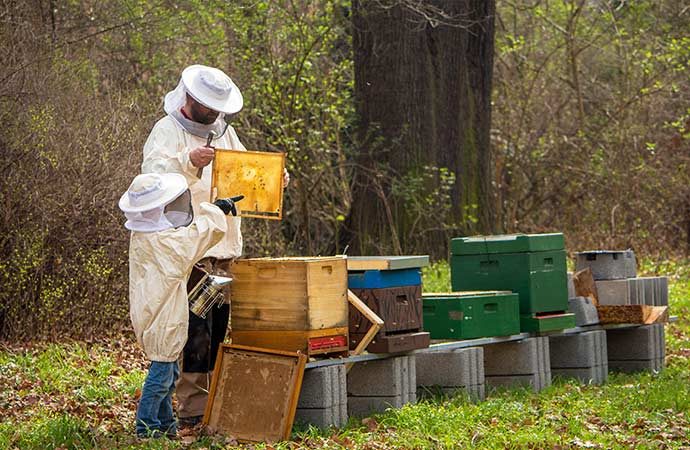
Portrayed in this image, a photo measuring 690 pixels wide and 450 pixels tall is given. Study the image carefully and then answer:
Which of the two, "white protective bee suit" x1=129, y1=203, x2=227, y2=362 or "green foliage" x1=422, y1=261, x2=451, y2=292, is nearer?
"white protective bee suit" x1=129, y1=203, x2=227, y2=362

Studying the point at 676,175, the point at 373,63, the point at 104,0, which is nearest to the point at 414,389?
the point at 104,0

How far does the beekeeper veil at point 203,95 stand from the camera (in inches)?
264

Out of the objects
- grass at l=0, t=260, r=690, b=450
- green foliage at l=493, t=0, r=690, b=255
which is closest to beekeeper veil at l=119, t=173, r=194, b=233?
grass at l=0, t=260, r=690, b=450

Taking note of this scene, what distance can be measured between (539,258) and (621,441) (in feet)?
6.40

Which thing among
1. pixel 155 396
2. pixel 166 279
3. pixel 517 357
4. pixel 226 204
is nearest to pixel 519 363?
pixel 517 357

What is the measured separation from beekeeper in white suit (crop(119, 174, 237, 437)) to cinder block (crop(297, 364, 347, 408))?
2.63 ft

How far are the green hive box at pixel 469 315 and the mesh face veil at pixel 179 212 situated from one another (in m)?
2.35

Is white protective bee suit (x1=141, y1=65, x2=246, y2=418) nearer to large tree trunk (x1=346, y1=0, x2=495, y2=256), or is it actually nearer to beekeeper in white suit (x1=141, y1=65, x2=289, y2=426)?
beekeeper in white suit (x1=141, y1=65, x2=289, y2=426)

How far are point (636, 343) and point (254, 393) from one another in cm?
395

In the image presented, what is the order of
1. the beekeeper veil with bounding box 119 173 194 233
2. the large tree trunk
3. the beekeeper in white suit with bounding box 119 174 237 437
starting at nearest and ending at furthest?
the beekeeper veil with bounding box 119 173 194 233 < the beekeeper in white suit with bounding box 119 174 237 437 < the large tree trunk

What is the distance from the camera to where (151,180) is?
6078 mm

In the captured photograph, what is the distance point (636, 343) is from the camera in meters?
9.38

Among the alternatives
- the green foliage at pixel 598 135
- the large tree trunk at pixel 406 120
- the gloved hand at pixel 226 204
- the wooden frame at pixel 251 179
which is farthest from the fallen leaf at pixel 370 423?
the green foliage at pixel 598 135

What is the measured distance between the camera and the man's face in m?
6.82
